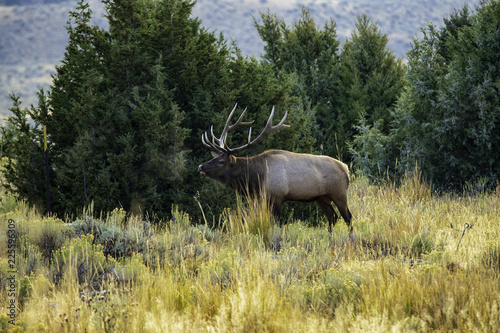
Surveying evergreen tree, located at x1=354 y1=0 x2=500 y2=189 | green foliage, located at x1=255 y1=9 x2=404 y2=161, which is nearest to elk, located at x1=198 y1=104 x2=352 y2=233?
evergreen tree, located at x1=354 y1=0 x2=500 y2=189

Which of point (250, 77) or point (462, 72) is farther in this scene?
point (462, 72)

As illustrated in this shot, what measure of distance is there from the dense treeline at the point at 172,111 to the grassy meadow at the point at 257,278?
3.37 ft

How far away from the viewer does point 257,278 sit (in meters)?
4.48

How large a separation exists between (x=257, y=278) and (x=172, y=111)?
5134 millimetres

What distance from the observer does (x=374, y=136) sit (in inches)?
538

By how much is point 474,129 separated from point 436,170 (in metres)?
1.34

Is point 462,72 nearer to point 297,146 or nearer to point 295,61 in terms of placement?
point 297,146

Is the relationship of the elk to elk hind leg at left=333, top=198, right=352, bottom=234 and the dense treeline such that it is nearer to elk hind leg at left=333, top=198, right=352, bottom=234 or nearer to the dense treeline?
elk hind leg at left=333, top=198, right=352, bottom=234

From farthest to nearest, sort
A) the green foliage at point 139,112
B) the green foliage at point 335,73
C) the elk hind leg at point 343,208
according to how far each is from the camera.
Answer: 1. the green foliage at point 335,73
2. the green foliage at point 139,112
3. the elk hind leg at point 343,208

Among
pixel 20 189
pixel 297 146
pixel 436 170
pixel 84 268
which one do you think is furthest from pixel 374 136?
pixel 84 268

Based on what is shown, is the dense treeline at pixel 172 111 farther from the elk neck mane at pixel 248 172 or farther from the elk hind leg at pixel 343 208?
the elk hind leg at pixel 343 208

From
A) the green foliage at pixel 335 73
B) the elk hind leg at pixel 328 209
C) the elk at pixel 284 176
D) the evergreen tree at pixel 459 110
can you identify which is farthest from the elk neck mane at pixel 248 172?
the green foliage at pixel 335 73

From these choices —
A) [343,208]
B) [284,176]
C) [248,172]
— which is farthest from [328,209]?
[248,172]

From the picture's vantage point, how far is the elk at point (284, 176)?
8016mm
